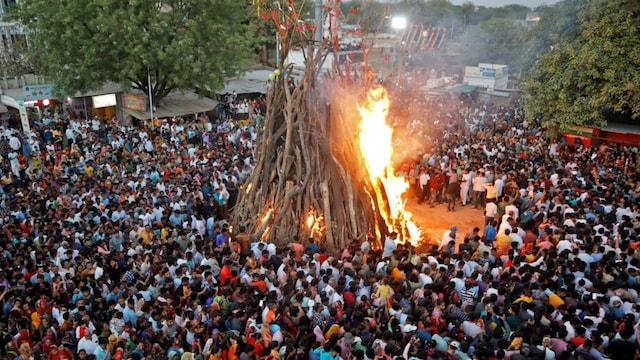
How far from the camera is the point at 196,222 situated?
486 inches

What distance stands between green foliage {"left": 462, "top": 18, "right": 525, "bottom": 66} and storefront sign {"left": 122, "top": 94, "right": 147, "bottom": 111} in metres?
30.3

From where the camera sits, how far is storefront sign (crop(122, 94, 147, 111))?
23.6 metres

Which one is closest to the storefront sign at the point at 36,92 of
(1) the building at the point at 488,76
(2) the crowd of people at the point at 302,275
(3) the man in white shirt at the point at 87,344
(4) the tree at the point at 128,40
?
(4) the tree at the point at 128,40

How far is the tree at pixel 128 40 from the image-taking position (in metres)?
21.8

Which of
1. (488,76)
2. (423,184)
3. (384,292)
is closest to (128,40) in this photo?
(423,184)

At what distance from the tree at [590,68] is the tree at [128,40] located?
1381 centimetres

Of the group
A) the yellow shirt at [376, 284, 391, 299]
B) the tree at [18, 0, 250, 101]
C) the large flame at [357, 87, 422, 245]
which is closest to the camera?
the yellow shirt at [376, 284, 391, 299]

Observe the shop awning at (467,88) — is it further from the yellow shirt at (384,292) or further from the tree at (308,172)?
the yellow shirt at (384,292)

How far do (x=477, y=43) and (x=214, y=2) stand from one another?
29.3 metres

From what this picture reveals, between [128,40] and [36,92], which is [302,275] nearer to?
[128,40]

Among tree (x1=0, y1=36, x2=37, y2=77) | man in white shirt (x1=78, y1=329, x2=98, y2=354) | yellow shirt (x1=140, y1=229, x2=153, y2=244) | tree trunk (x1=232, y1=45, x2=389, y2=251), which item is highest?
tree (x1=0, y1=36, x2=37, y2=77)

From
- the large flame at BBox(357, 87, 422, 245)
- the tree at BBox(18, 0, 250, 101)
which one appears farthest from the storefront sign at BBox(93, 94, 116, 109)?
the large flame at BBox(357, 87, 422, 245)

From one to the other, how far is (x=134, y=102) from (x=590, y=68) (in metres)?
18.9

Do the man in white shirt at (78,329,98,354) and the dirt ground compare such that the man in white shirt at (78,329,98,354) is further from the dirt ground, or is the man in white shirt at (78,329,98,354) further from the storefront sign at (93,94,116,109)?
the storefront sign at (93,94,116,109)
